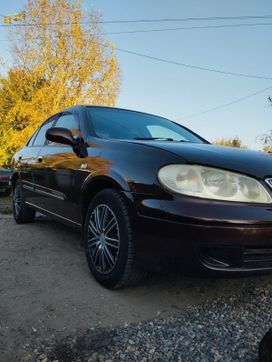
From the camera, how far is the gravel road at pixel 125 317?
1984 mm

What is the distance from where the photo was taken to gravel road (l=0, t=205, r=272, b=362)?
1984 millimetres

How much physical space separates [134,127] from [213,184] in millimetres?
1546

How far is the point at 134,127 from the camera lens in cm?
365

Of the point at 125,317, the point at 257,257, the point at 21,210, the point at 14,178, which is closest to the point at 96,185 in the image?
the point at 125,317

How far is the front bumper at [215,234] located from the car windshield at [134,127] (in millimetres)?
1173

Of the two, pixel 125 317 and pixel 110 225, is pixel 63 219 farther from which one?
pixel 125 317

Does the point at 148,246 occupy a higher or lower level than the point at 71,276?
higher

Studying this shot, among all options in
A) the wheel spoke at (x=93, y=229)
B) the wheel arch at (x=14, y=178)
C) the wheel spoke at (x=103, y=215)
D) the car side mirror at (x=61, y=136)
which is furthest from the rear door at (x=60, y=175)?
the wheel arch at (x=14, y=178)

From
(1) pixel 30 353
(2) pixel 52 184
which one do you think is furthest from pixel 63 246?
(1) pixel 30 353

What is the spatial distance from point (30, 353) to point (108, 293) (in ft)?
2.72

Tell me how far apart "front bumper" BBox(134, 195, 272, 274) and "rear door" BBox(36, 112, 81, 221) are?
125 cm

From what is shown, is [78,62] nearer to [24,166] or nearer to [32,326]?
[24,166]

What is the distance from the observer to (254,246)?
86.6 inches

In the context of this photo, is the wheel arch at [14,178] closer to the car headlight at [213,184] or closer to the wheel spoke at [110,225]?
the wheel spoke at [110,225]
